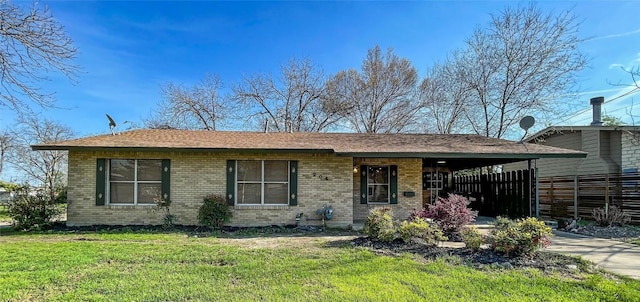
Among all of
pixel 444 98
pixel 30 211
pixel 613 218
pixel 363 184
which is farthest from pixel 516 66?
pixel 30 211

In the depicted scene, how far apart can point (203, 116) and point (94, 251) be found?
20439mm

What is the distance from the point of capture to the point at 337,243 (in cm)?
806

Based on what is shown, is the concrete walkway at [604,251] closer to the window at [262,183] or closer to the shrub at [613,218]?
the shrub at [613,218]

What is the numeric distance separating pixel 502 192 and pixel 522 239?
8182 mm

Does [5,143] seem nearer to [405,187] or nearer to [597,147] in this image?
[405,187]

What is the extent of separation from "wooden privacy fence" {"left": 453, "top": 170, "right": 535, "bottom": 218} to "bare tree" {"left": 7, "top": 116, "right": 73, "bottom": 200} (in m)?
22.7

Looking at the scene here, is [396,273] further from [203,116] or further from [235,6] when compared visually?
[203,116]

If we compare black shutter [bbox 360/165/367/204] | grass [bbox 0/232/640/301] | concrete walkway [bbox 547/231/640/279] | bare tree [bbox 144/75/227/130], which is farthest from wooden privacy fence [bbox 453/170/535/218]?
bare tree [bbox 144/75/227/130]

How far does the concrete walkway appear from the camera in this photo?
6.07 meters

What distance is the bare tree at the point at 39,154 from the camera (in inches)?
896

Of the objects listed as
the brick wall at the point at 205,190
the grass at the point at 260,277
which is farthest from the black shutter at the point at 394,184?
the grass at the point at 260,277

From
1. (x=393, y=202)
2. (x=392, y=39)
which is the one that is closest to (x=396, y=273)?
(x=393, y=202)

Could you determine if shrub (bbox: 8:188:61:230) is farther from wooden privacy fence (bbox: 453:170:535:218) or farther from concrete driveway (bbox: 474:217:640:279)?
wooden privacy fence (bbox: 453:170:535:218)

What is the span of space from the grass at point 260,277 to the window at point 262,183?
3498mm
